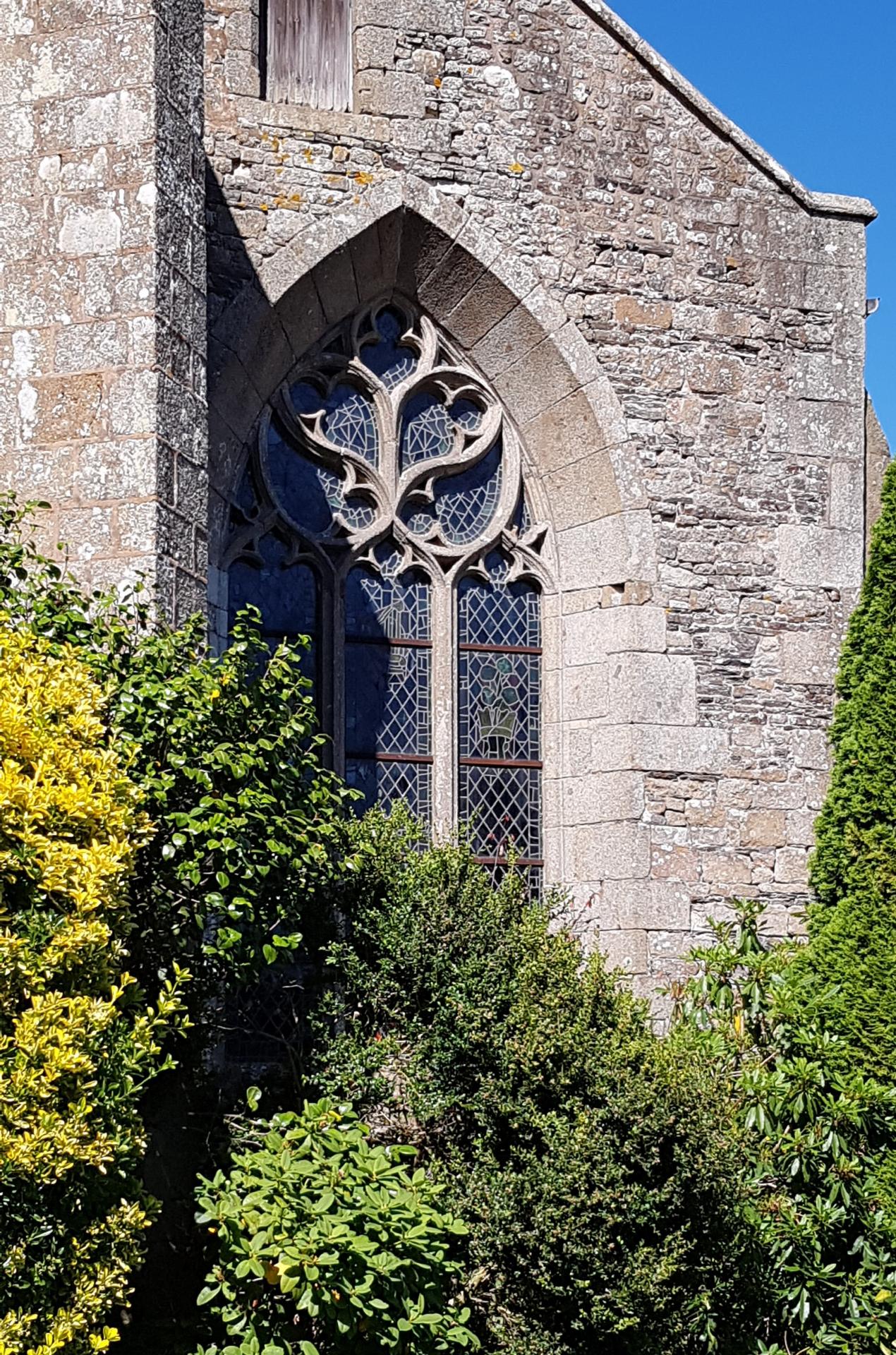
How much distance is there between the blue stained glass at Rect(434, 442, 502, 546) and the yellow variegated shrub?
12.1 ft

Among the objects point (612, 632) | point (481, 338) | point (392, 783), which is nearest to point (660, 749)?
point (612, 632)

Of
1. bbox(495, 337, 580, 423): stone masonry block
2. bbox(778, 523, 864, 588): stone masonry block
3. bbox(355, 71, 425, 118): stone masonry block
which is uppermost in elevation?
bbox(355, 71, 425, 118): stone masonry block

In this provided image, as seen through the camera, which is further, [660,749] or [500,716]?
[500,716]

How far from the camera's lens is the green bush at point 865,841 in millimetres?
8133

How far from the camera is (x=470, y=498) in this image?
905 cm

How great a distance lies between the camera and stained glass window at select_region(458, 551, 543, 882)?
29.0ft

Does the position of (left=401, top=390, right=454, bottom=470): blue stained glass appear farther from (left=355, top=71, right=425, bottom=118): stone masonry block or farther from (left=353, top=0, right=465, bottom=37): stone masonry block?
(left=353, top=0, right=465, bottom=37): stone masonry block

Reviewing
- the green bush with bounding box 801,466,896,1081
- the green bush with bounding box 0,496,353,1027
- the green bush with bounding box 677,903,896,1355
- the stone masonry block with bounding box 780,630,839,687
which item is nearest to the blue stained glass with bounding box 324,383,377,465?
the stone masonry block with bounding box 780,630,839,687

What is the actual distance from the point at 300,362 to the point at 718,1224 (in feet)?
14.1

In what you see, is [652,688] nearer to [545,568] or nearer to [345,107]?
[545,568]

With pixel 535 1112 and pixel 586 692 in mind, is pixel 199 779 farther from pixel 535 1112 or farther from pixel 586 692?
pixel 586 692

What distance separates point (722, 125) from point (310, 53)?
203 centimetres

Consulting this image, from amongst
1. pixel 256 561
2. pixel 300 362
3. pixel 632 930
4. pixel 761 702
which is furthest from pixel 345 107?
pixel 632 930

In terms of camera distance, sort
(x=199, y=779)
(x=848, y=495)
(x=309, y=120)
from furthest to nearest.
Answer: (x=848, y=495)
(x=309, y=120)
(x=199, y=779)
